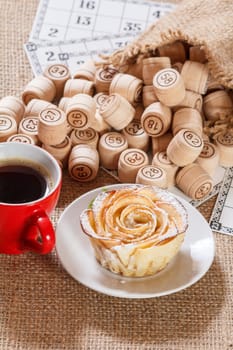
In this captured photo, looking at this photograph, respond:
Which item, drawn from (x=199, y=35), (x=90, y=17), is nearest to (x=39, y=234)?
(x=199, y=35)

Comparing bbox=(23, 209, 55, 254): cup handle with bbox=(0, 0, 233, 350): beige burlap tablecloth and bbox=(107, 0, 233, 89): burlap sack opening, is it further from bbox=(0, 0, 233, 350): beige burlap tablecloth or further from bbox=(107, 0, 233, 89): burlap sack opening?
bbox=(107, 0, 233, 89): burlap sack opening

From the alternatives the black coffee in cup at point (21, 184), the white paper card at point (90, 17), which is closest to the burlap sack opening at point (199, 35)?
the white paper card at point (90, 17)

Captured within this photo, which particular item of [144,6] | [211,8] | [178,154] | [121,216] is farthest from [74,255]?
[144,6]

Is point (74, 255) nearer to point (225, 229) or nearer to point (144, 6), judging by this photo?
point (225, 229)

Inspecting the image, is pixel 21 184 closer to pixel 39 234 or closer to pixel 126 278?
pixel 39 234

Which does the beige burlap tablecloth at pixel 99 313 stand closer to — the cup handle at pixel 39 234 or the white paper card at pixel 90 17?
the cup handle at pixel 39 234

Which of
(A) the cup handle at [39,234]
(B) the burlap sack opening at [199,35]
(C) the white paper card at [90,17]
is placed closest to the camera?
(A) the cup handle at [39,234]

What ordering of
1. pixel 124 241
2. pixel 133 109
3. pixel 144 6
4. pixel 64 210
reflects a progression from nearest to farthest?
pixel 124 241, pixel 64 210, pixel 133 109, pixel 144 6

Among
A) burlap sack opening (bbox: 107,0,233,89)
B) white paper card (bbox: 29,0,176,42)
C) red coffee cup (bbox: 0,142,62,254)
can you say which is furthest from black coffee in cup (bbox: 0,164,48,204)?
white paper card (bbox: 29,0,176,42)
